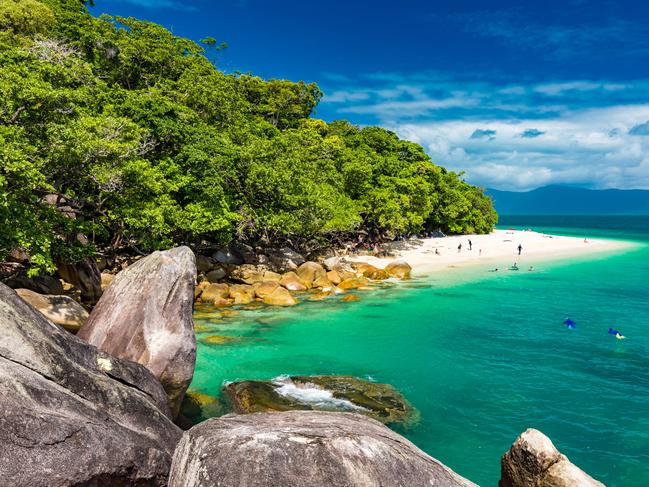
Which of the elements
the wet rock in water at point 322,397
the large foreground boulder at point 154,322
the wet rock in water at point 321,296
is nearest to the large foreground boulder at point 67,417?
the large foreground boulder at point 154,322

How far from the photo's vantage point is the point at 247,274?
3272cm

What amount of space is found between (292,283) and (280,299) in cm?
416

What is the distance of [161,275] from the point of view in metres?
11.7

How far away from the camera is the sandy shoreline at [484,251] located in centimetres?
4947

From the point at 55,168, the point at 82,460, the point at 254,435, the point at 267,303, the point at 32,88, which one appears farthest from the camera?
the point at 267,303

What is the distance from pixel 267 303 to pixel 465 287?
18418 millimetres

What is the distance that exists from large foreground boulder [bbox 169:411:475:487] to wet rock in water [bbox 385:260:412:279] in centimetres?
3502

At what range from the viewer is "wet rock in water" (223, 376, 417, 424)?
1391cm

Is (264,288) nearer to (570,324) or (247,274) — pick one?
(247,274)

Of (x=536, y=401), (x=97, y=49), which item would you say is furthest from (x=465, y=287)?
(x=97, y=49)

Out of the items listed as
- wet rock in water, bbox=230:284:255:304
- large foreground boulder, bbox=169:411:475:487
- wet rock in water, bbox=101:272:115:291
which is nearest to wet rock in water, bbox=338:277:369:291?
wet rock in water, bbox=230:284:255:304

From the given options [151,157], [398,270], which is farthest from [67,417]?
[398,270]

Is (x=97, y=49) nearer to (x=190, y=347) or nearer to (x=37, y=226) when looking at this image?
(x=37, y=226)

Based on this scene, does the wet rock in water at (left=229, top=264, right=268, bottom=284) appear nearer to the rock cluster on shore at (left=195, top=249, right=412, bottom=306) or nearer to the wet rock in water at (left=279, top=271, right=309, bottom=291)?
the rock cluster on shore at (left=195, top=249, right=412, bottom=306)
